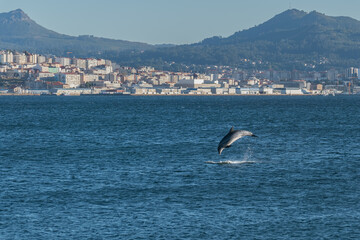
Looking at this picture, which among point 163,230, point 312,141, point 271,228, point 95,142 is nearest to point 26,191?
point 163,230

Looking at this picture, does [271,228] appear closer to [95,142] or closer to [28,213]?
[28,213]

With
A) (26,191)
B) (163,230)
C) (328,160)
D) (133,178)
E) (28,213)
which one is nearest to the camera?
(163,230)

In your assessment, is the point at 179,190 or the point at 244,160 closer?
the point at 179,190

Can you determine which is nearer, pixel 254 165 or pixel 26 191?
pixel 26 191

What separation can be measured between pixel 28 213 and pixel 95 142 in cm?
3240

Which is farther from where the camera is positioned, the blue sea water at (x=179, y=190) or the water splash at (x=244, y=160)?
the water splash at (x=244, y=160)

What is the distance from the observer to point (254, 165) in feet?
140

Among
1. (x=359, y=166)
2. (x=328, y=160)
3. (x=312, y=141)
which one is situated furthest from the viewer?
(x=312, y=141)

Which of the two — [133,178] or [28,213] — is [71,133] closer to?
[133,178]

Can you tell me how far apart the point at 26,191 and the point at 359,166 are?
65.5ft

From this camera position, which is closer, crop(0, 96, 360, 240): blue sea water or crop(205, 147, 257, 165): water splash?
crop(0, 96, 360, 240): blue sea water

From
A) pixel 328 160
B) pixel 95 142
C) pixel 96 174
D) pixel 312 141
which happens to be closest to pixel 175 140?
pixel 95 142

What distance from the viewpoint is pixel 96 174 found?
128 feet

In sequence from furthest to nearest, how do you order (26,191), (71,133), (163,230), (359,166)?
(71,133) < (359,166) < (26,191) < (163,230)
